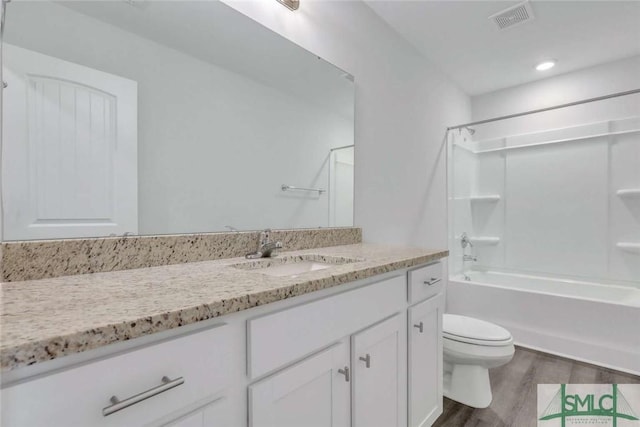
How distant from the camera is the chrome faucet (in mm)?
1297

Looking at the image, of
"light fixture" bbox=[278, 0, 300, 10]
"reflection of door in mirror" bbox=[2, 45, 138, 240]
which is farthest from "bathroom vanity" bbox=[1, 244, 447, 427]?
"light fixture" bbox=[278, 0, 300, 10]

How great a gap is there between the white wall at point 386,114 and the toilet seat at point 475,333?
65cm

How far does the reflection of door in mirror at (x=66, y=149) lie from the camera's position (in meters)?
0.83

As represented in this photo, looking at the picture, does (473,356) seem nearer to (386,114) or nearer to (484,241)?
(386,114)

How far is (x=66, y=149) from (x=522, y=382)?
261 cm

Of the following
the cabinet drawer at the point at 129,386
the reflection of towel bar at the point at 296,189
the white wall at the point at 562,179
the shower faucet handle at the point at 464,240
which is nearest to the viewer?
the cabinet drawer at the point at 129,386

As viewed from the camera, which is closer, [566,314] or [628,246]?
[566,314]

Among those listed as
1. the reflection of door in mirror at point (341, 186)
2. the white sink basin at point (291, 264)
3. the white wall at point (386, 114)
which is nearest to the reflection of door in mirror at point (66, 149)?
the white sink basin at point (291, 264)

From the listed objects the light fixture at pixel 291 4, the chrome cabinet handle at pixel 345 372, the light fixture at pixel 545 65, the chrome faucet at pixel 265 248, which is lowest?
the chrome cabinet handle at pixel 345 372

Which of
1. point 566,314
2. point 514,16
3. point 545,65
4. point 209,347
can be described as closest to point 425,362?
point 209,347

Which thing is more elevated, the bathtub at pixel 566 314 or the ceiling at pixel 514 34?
the ceiling at pixel 514 34

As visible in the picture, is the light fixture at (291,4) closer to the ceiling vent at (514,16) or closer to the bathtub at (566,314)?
the ceiling vent at (514,16)

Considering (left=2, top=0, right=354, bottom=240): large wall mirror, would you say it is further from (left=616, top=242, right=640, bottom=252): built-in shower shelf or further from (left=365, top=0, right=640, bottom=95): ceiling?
(left=616, top=242, right=640, bottom=252): built-in shower shelf

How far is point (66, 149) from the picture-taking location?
0.90 m
